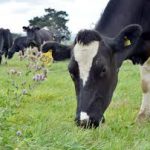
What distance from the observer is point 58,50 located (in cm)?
562

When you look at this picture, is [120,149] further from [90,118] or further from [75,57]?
[75,57]

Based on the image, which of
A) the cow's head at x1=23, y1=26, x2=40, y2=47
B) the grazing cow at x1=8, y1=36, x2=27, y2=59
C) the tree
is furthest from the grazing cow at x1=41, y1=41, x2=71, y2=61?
the tree

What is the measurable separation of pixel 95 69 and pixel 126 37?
64 centimetres

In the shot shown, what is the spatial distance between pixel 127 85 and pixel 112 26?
4981 millimetres

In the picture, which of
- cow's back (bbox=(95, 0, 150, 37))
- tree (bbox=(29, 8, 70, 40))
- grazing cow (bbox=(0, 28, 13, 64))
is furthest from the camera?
tree (bbox=(29, 8, 70, 40))

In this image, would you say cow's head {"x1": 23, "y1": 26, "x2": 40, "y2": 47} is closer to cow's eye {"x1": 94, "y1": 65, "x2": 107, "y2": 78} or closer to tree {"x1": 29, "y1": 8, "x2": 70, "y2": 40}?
cow's eye {"x1": 94, "y1": 65, "x2": 107, "y2": 78}

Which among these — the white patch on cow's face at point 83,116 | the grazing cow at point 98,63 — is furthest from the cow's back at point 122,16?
the white patch on cow's face at point 83,116

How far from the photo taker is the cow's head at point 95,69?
15.7ft

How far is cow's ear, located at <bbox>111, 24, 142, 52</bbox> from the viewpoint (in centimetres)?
516

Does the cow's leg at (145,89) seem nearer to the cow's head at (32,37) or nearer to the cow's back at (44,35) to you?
the cow's head at (32,37)

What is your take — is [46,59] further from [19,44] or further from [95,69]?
[19,44]

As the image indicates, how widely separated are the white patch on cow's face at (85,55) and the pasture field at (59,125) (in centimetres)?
50

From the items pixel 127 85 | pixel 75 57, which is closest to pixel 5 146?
pixel 75 57

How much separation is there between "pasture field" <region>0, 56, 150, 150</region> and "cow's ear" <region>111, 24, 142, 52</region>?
93 centimetres
